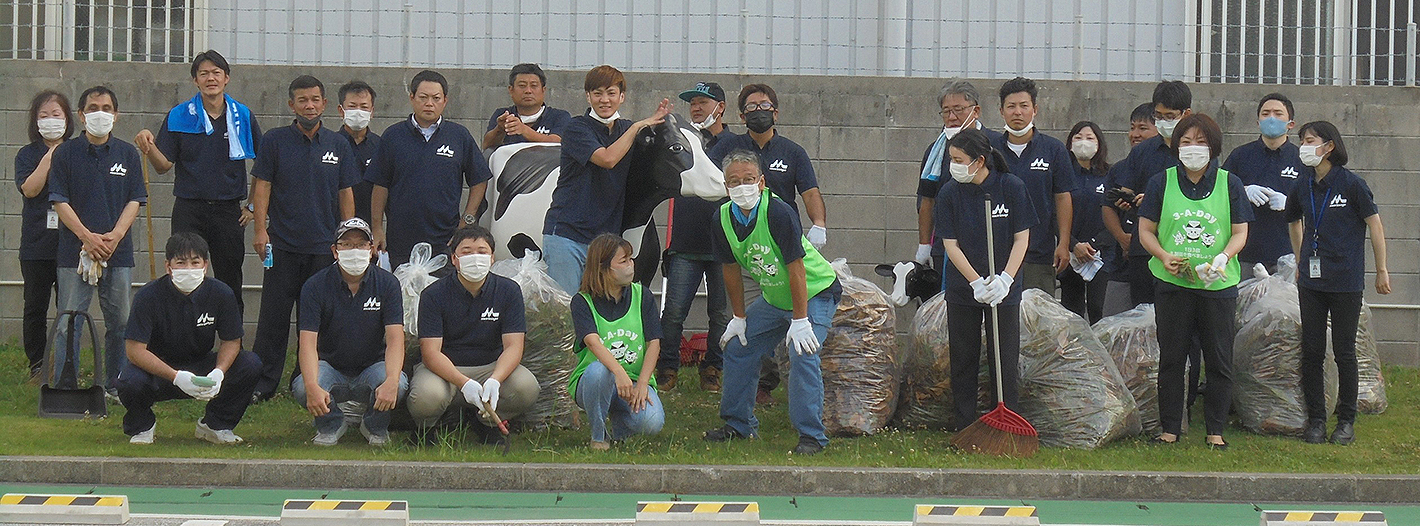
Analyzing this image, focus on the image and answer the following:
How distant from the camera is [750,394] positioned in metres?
7.80

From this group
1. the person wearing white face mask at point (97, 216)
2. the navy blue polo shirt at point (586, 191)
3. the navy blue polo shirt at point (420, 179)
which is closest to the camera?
the navy blue polo shirt at point (586, 191)

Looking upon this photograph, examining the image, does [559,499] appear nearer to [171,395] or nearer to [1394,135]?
[171,395]

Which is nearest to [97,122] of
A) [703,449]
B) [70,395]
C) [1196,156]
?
[70,395]

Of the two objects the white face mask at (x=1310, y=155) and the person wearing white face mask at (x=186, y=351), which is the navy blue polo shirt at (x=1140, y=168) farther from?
the person wearing white face mask at (x=186, y=351)

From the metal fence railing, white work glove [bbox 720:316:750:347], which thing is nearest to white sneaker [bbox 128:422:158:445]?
white work glove [bbox 720:316:750:347]

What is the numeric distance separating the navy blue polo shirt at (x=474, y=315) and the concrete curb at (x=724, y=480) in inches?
28.4

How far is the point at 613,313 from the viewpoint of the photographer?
7.54 metres

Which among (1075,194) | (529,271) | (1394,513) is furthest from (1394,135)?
(529,271)

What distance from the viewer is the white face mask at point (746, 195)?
7.34m

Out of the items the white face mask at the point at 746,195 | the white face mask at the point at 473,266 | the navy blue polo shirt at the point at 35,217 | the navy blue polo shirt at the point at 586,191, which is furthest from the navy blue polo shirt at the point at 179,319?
the white face mask at the point at 746,195

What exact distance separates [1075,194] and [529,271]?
3.43m

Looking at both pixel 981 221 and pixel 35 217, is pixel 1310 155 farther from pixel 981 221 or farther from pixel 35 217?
pixel 35 217

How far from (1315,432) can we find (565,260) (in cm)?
414

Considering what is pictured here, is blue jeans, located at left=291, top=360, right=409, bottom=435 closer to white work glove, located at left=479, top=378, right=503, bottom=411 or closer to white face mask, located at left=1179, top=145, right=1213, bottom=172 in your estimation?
white work glove, located at left=479, top=378, right=503, bottom=411
